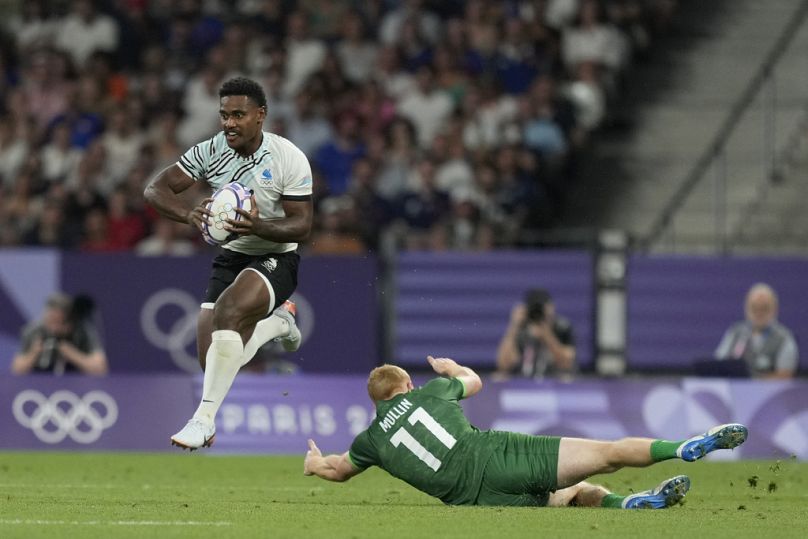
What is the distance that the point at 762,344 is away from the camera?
57.8 ft

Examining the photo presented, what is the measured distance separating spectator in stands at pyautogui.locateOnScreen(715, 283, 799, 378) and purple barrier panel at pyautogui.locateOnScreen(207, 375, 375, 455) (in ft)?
11.8

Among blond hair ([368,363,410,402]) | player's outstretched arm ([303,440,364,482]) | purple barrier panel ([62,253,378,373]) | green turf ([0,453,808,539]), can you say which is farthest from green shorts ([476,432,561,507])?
purple barrier panel ([62,253,378,373])

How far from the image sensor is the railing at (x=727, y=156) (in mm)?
20828

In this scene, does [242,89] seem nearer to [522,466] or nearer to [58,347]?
[522,466]

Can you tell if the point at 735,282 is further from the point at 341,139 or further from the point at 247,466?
the point at 247,466

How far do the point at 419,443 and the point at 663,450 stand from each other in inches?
55.7

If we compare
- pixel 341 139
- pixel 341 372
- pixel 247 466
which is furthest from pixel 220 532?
pixel 341 139

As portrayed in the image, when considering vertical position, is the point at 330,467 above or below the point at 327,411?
above

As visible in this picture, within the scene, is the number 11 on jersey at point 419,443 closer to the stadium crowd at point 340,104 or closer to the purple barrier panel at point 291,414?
the purple barrier panel at point 291,414

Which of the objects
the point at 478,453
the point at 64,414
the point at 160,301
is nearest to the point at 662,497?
the point at 478,453

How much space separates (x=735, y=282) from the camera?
19656 millimetres

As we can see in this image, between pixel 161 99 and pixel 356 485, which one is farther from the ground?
pixel 161 99

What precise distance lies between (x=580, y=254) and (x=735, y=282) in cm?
168

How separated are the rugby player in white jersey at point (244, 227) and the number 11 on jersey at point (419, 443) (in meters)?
1.29
